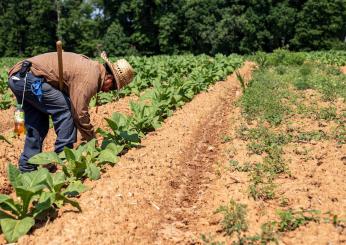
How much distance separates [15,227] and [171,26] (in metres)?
46.3

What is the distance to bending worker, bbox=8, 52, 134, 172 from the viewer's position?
15.9 feet

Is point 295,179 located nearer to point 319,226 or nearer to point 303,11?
point 319,226

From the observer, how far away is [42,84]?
4.96 m

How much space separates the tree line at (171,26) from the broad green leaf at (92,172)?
3920 cm

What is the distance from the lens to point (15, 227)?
11.7 feet

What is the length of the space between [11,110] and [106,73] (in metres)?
6.60

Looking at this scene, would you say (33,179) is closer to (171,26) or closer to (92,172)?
(92,172)

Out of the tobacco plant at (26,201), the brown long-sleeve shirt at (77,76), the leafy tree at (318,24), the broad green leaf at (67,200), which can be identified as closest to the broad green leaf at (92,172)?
the brown long-sleeve shirt at (77,76)

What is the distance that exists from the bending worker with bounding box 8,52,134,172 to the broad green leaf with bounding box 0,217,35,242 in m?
1.48

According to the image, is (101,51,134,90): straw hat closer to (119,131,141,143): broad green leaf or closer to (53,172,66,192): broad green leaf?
(119,131,141,143): broad green leaf

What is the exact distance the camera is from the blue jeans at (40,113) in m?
4.95

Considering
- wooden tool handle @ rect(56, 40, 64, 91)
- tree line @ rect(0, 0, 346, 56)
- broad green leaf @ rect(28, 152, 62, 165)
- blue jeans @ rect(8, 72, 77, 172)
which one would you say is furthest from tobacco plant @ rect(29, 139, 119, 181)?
tree line @ rect(0, 0, 346, 56)

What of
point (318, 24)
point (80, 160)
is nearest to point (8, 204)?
point (80, 160)

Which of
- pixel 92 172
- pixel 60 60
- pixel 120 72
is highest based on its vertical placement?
pixel 60 60
